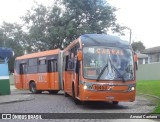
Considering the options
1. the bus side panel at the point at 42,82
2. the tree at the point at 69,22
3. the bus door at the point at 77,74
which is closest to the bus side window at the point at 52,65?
the bus side panel at the point at 42,82

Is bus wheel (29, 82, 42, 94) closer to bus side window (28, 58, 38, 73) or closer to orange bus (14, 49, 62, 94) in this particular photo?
orange bus (14, 49, 62, 94)

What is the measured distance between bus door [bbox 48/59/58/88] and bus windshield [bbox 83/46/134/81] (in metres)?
9.69

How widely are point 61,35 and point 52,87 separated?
53.8 feet

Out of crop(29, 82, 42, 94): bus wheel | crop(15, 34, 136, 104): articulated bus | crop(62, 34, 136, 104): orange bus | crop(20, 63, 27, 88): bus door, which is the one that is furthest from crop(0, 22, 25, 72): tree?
crop(62, 34, 136, 104): orange bus

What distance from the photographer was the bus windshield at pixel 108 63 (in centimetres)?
1568

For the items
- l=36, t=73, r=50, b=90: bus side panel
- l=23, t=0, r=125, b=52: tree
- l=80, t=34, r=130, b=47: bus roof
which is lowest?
l=36, t=73, r=50, b=90: bus side panel

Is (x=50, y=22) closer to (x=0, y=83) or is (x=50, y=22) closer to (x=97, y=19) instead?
(x=97, y=19)

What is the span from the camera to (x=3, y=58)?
24703 millimetres

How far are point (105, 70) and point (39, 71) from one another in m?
12.3

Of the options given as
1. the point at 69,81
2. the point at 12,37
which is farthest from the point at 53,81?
the point at 12,37

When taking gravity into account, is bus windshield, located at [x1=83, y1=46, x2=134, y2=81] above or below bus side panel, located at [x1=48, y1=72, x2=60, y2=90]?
above

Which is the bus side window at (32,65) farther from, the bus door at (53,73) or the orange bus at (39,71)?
the bus door at (53,73)

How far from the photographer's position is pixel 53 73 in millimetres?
25828

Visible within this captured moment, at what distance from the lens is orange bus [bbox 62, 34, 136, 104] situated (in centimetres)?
1545
